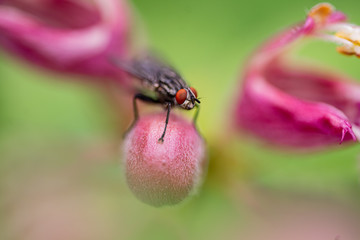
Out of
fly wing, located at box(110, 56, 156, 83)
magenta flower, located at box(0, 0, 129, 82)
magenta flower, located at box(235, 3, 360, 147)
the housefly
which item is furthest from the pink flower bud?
magenta flower, located at box(0, 0, 129, 82)

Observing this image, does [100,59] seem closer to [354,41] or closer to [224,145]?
[224,145]

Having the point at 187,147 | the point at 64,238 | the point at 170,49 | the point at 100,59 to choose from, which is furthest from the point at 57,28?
the point at 170,49

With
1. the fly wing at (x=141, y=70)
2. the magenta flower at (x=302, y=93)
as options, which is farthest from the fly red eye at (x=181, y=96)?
the magenta flower at (x=302, y=93)

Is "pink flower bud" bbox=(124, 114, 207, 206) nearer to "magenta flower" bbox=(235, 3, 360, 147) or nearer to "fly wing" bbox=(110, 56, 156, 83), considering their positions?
"fly wing" bbox=(110, 56, 156, 83)

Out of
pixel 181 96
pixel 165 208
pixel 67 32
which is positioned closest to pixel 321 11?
pixel 181 96

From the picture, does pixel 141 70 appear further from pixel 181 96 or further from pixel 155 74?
pixel 181 96
